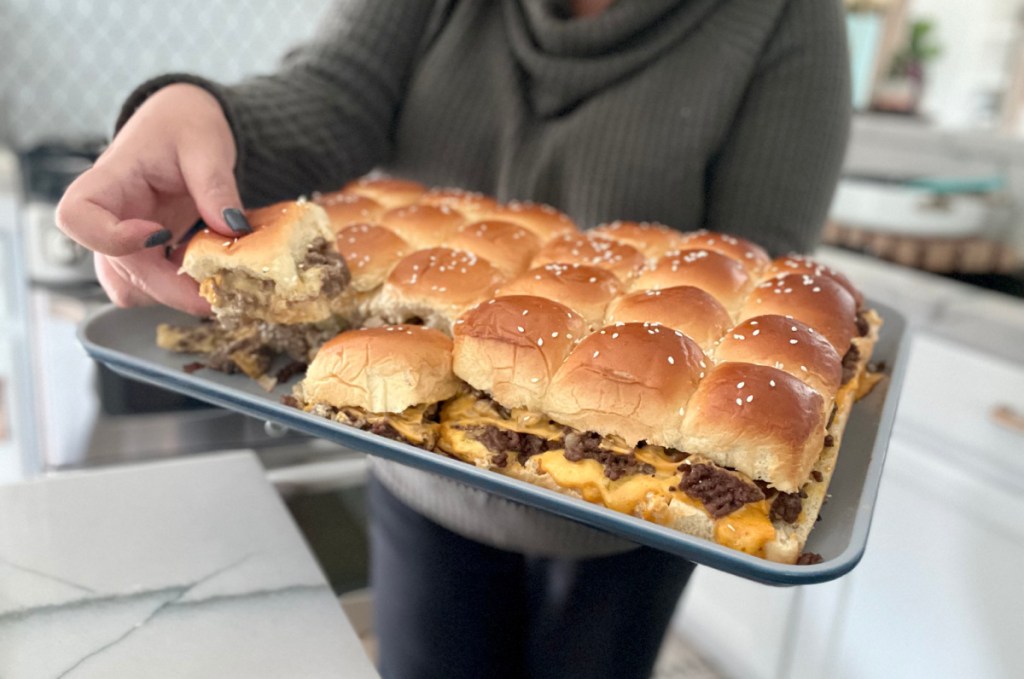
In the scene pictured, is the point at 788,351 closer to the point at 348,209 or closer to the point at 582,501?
the point at 582,501

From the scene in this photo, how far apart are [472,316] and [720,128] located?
66 cm

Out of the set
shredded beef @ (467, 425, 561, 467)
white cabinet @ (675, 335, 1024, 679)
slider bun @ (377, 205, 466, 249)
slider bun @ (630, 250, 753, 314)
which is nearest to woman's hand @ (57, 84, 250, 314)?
slider bun @ (377, 205, 466, 249)

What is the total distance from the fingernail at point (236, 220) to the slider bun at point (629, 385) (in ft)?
1.25

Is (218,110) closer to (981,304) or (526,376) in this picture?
(526,376)

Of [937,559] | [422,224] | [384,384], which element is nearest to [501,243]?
[422,224]

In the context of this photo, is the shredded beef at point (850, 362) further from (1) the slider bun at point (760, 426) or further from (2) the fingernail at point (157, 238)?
(2) the fingernail at point (157, 238)

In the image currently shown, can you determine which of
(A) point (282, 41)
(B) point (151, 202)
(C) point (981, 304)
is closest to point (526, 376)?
(B) point (151, 202)

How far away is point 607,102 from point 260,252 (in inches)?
27.1

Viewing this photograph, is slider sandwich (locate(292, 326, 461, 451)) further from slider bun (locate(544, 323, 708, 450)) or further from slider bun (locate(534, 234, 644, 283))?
slider bun (locate(534, 234, 644, 283))

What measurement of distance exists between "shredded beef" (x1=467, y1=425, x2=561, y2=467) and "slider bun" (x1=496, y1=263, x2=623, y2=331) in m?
0.18

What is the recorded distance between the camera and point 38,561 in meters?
0.90

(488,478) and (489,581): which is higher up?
(488,478)

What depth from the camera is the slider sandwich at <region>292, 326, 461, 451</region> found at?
83cm

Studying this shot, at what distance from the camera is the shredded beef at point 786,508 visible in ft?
2.35
